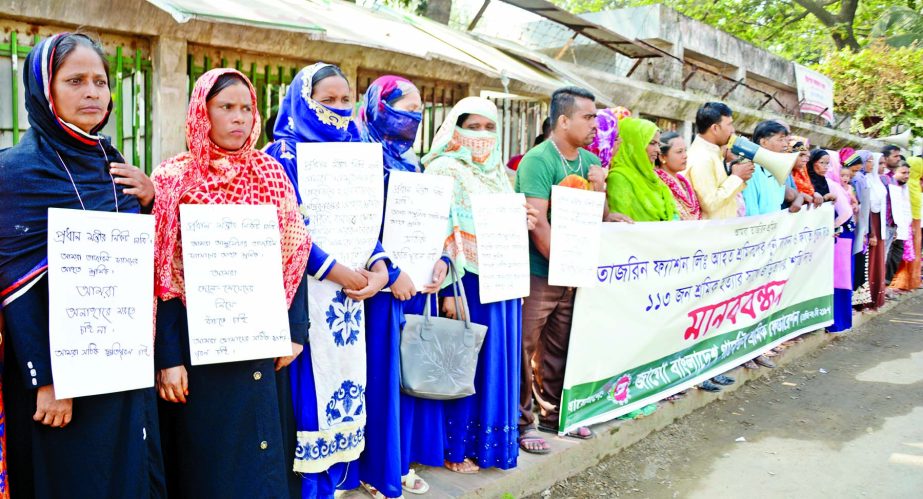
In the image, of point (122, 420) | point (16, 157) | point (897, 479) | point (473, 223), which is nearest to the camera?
point (16, 157)

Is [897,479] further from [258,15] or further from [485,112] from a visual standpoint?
[258,15]

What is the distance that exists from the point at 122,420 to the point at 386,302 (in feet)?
3.63

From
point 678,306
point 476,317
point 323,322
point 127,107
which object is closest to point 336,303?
point 323,322

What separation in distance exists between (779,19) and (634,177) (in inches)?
960

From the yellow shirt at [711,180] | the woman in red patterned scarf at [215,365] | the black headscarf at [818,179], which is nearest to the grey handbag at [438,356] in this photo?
the woman in red patterned scarf at [215,365]

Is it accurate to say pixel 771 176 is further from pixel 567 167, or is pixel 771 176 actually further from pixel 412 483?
pixel 412 483

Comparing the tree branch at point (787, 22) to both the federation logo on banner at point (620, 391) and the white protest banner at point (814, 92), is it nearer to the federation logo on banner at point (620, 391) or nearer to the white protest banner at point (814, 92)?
the white protest banner at point (814, 92)

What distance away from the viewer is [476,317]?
3.25m

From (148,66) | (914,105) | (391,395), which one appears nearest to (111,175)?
(391,395)

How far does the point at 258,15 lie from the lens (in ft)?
13.7

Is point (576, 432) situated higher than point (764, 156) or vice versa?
point (764, 156)

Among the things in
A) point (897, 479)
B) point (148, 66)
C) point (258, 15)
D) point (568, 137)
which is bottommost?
point (897, 479)

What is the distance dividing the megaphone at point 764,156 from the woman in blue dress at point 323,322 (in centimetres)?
340

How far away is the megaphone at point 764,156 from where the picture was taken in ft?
16.5
